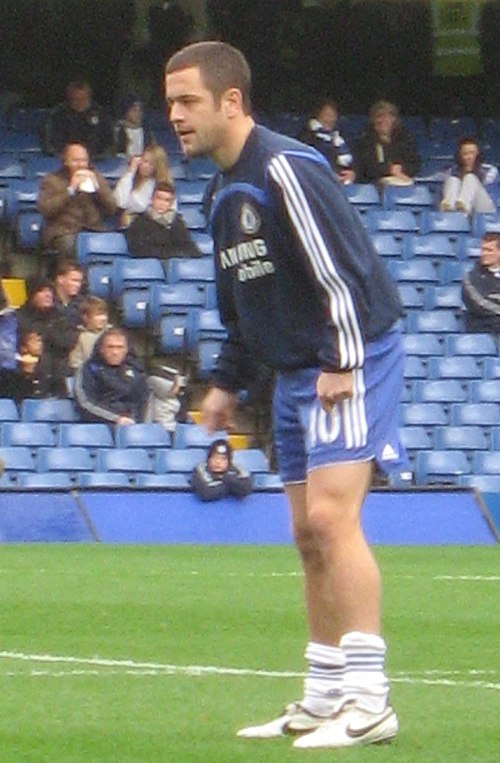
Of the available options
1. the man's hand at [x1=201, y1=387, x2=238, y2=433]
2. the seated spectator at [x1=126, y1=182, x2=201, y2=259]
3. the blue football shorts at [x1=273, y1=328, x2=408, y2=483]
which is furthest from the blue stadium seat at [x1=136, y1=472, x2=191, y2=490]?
the blue football shorts at [x1=273, y1=328, x2=408, y2=483]

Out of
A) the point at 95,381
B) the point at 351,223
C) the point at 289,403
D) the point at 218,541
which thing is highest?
the point at 351,223

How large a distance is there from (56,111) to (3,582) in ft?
32.9

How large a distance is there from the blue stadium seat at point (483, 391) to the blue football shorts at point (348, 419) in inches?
604

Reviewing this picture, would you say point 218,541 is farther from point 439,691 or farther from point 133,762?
point 133,762

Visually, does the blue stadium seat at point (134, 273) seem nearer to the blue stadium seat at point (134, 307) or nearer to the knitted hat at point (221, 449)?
the blue stadium seat at point (134, 307)

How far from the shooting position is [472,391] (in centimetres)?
2191

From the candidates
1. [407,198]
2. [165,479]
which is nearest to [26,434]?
[165,479]

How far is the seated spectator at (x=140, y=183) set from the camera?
2177 cm

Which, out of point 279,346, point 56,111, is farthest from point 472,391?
point 279,346

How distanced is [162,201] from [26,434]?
2.96 metres

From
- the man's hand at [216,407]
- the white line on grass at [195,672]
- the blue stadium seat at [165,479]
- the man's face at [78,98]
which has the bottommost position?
the blue stadium seat at [165,479]

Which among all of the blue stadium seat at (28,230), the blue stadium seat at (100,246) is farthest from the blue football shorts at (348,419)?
the blue stadium seat at (28,230)

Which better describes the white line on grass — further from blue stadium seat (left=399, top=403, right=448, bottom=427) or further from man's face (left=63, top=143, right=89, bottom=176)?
blue stadium seat (left=399, top=403, right=448, bottom=427)

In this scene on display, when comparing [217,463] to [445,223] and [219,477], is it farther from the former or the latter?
[445,223]
